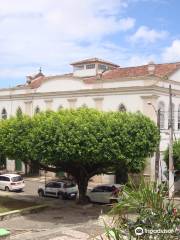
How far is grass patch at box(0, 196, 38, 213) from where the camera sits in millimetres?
32491

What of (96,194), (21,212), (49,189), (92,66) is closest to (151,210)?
(21,212)

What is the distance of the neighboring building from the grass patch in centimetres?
1287

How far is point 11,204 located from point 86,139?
8.90m

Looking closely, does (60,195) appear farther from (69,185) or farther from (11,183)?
(11,183)

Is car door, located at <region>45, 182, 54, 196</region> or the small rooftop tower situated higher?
the small rooftop tower

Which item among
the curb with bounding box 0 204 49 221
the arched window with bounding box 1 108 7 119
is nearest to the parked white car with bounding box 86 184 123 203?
the curb with bounding box 0 204 49 221

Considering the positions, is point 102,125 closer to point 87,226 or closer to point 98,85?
point 87,226

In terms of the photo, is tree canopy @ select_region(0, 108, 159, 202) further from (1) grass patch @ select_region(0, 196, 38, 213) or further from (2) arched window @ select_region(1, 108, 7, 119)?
(2) arched window @ select_region(1, 108, 7, 119)

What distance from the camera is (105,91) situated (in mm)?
47031

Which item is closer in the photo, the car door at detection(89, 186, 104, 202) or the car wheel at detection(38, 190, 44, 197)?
the car door at detection(89, 186, 104, 202)

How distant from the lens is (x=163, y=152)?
43688 millimetres

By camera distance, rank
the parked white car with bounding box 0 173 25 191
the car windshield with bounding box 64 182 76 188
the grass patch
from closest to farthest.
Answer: the grass patch, the car windshield with bounding box 64 182 76 188, the parked white car with bounding box 0 173 25 191

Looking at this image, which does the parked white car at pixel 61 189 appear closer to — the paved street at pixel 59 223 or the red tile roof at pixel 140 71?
the paved street at pixel 59 223

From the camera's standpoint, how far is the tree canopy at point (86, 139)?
96.4ft
